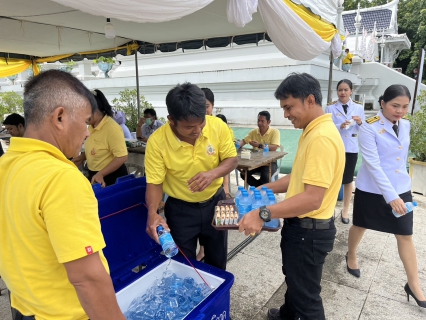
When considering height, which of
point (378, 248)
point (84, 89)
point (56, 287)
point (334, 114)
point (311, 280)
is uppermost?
point (84, 89)

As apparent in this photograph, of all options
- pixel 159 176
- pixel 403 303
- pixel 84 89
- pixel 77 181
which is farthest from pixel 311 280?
pixel 84 89

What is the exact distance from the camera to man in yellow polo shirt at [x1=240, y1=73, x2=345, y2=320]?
140 cm

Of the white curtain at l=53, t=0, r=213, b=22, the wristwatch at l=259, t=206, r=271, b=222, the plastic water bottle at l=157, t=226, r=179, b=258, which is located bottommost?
the plastic water bottle at l=157, t=226, r=179, b=258

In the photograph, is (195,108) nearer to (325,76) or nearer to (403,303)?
(403,303)

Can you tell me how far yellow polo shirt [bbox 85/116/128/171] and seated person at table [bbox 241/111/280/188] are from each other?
7.41 ft

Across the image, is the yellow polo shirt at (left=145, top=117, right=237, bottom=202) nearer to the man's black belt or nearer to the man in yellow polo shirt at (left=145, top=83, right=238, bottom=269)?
the man in yellow polo shirt at (left=145, top=83, right=238, bottom=269)

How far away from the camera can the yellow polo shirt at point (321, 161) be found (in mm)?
1380

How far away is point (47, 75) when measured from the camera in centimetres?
88

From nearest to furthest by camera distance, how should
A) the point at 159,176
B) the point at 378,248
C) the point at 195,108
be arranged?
the point at 195,108
the point at 159,176
the point at 378,248

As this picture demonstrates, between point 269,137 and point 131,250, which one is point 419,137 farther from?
point 131,250

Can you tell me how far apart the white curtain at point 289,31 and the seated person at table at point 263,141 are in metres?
1.32


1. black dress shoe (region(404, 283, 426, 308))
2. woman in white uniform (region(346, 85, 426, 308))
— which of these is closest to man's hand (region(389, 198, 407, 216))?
woman in white uniform (region(346, 85, 426, 308))

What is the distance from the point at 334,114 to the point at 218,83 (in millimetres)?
8955

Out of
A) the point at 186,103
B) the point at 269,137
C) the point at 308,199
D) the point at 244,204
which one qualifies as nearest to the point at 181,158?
the point at 186,103
